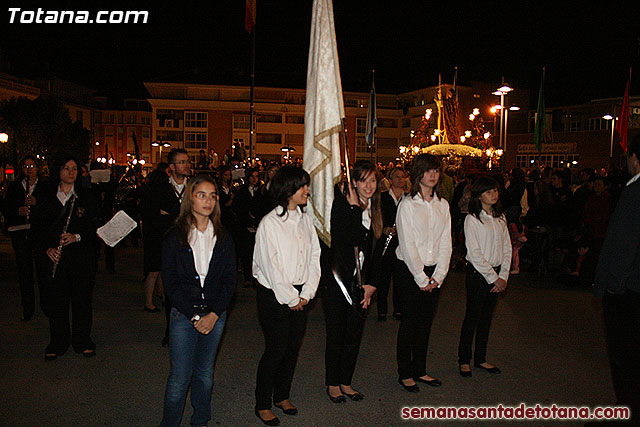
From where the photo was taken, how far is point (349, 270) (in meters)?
4.70

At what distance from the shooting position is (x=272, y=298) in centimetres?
433

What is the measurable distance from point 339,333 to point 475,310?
5.67 ft

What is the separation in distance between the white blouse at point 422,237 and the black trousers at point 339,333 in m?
0.72

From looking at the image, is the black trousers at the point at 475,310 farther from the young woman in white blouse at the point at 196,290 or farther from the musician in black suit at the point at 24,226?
the musician in black suit at the point at 24,226

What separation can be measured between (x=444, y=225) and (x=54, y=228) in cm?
418

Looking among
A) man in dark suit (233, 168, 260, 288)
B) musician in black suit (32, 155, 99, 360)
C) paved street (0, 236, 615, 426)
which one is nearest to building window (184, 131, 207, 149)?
man in dark suit (233, 168, 260, 288)

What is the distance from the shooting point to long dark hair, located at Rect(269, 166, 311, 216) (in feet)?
14.2

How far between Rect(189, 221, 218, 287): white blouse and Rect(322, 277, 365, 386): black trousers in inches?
43.1

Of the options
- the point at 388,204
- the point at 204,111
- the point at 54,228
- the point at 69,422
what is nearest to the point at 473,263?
the point at 388,204

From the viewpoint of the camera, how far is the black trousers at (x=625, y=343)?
3.99 metres

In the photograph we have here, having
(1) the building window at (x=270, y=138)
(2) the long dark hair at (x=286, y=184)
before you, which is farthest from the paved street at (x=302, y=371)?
(1) the building window at (x=270, y=138)

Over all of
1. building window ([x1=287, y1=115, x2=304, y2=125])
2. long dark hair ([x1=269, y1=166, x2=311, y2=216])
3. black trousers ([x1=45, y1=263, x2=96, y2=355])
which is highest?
building window ([x1=287, y1=115, x2=304, y2=125])

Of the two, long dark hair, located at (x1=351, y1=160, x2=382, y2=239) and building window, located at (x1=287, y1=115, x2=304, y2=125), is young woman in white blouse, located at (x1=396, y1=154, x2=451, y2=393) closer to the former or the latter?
long dark hair, located at (x1=351, y1=160, x2=382, y2=239)

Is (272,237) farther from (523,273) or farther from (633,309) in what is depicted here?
(523,273)
